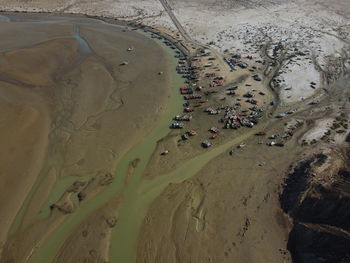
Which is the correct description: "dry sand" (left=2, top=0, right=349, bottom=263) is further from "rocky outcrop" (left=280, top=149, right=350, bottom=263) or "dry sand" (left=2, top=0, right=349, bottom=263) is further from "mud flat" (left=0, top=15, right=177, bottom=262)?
"rocky outcrop" (left=280, top=149, right=350, bottom=263)

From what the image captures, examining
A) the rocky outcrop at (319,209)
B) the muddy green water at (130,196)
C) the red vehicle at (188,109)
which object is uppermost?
the rocky outcrop at (319,209)

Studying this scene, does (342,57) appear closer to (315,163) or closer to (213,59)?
(213,59)

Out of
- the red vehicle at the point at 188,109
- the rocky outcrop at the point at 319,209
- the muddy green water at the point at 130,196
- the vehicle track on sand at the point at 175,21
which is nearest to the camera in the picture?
the rocky outcrop at the point at 319,209

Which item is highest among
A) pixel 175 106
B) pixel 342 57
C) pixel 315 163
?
pixel 342 57

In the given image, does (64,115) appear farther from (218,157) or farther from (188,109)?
(218,157)

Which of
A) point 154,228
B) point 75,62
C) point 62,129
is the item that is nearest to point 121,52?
point 75,62

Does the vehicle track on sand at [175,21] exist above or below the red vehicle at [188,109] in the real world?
above

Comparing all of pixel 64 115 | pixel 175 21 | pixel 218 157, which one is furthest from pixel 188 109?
pixel 175 21

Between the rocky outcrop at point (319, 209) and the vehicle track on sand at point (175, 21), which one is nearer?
the rocky outcrop at point (319, 209)

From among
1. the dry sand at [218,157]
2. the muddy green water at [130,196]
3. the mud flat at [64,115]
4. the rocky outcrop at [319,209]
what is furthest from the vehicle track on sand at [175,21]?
the rocky outcrop at [319,209]

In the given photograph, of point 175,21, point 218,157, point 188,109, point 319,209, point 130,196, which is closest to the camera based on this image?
point 319,209

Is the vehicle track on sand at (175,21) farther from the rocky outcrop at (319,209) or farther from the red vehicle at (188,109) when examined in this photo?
the rocky outcrop at (319,209)
